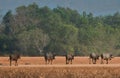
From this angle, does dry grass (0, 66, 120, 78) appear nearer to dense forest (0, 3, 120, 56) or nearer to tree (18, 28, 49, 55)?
dense forest (0, 3, 120, 56)

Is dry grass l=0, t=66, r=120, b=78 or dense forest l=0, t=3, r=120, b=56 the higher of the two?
dense forest l=0, t=3, r=120, b=56

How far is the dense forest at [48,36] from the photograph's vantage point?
11881cm

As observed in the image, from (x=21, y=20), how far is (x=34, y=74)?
9628 cm

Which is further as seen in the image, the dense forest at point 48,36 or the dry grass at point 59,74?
the dense forest at point 48,36

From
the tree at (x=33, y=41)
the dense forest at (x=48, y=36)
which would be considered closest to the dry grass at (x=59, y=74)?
the dense forest at (x=48, y=36)

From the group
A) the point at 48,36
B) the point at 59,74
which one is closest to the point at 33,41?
the point at 48,36

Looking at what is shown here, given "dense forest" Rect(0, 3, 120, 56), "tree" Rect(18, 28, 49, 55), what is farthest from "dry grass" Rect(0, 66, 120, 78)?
"tree" Rect(18, 28, 49, 55)

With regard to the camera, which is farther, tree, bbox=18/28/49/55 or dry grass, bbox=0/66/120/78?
tree, bbox=18/28/49/55

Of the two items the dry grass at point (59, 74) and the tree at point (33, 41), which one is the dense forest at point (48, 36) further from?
the dry grass at point (59, 74)

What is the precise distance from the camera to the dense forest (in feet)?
390

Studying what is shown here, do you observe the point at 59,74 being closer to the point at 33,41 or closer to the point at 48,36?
the point at 33,41

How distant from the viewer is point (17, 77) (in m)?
44.1

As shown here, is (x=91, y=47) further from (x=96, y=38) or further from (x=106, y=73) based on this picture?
(x=106, y=73)

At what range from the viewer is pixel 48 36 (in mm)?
126875
